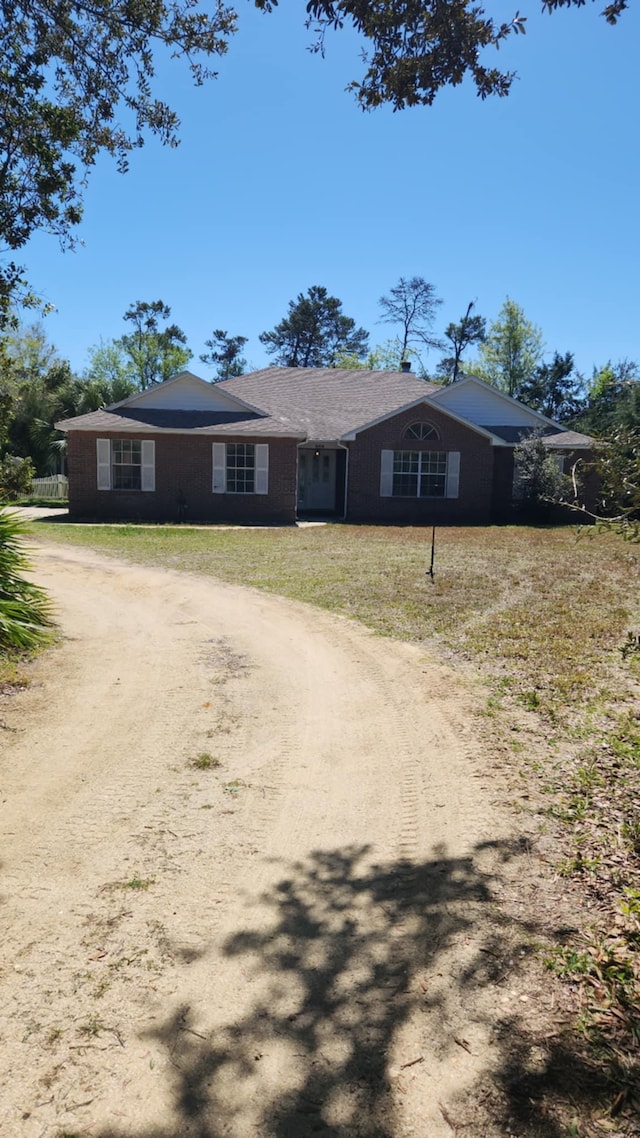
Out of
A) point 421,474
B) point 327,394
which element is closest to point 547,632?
point 421,474

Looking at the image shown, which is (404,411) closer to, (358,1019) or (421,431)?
(421,431)

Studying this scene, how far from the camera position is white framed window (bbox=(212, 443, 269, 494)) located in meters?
24.3

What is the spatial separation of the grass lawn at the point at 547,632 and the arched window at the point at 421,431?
505 cm

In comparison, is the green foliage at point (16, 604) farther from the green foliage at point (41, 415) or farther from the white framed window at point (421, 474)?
the green foliage at point (41, 415)

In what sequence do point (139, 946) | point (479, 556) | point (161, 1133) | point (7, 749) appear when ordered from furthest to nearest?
point (479, 556) → point (7, 749) → point (139, 946) → point (161, 1133)

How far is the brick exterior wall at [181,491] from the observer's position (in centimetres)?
2386

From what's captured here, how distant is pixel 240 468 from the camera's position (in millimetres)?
24625

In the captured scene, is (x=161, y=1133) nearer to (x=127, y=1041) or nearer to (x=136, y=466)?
(x=127, y=1041)

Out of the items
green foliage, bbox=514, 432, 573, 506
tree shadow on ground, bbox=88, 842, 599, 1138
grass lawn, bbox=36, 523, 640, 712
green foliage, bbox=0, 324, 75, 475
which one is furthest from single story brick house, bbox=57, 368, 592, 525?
tree shadow on ground, bbox=88, 842, 599, 1138

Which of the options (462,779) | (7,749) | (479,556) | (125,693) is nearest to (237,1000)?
(462,779)

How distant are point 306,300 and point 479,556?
4804 cm

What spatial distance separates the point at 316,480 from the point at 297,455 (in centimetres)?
383

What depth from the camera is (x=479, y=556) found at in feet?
54.7

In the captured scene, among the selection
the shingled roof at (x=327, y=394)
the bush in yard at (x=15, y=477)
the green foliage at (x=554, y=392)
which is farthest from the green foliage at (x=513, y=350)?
the bush in yard at (x=15, y=477)
